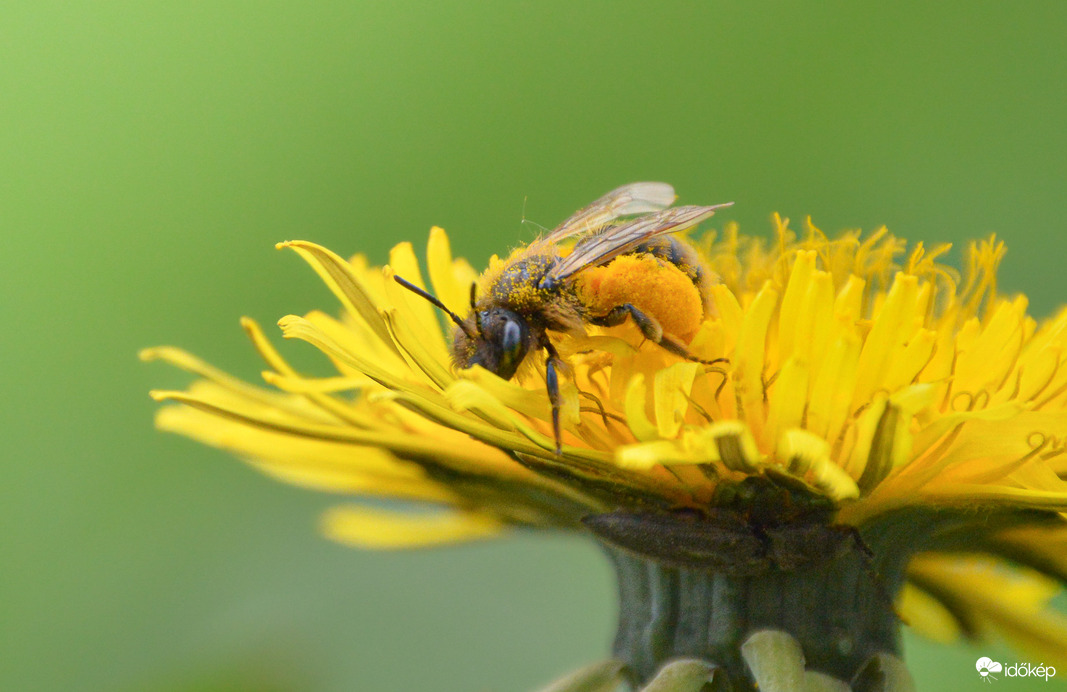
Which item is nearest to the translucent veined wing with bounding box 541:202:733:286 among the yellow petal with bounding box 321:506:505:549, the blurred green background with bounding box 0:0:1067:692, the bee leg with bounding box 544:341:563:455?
the bee leg with bounding box 544:341:563:455

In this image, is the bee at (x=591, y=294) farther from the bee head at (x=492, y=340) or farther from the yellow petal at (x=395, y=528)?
the yellow petal at (x=395, y=528)

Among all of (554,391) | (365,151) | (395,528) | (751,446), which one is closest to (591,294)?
(554,391)

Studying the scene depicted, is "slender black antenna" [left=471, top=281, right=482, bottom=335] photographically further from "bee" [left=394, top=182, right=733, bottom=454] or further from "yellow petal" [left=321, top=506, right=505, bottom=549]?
"yellow petal" [left=321, top=506, right=505, bottom=549]

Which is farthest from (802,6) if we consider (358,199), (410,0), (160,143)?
(160,143)

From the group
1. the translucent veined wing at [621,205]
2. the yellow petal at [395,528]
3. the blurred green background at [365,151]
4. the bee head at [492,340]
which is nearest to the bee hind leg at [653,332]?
the bee head at [492,340]

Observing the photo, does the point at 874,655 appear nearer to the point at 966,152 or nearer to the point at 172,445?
the point at 172,445
